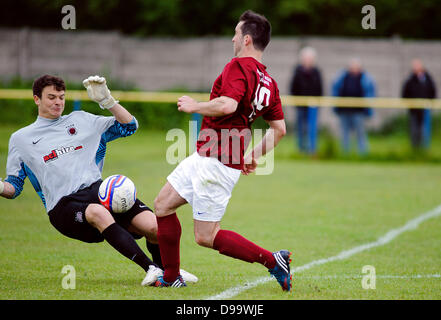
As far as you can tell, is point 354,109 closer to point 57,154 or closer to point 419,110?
point 419,110

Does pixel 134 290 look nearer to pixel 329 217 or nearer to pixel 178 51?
pixel 329 217

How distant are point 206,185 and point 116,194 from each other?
0.93m

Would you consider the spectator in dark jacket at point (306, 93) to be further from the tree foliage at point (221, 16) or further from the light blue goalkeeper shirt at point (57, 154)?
the light blue goalkeeper shirt at point (57, 154)

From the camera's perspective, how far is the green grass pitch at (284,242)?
606 centimetres

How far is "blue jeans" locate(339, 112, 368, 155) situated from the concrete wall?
6.13 m

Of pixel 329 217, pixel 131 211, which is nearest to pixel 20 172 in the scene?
pixel 131 211

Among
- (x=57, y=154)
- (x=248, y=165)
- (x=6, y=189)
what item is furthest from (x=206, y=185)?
(x=6, y=189)

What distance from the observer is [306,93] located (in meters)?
17.9

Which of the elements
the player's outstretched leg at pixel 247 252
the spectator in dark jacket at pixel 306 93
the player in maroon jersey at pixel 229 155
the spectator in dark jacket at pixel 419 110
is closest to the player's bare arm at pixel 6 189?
the player in maroon jersey at pixel 229 155

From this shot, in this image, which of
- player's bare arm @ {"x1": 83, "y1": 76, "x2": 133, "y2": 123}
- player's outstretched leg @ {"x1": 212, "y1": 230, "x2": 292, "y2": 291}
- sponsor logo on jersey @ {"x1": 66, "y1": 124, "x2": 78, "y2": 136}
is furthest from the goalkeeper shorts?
player's outstretched leg @ {"x1": 212, "y1": 230, "x2": 292, "y2": 291}

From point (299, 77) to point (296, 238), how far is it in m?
9.54

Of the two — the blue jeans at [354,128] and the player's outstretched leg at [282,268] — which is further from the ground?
the player's outstretched leg at [282,268]

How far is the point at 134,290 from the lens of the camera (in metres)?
5.95
